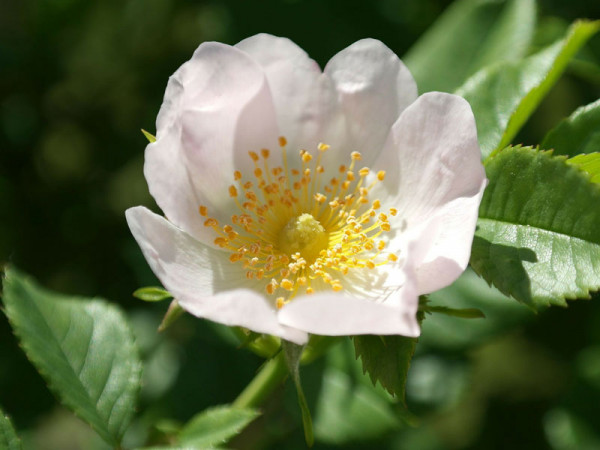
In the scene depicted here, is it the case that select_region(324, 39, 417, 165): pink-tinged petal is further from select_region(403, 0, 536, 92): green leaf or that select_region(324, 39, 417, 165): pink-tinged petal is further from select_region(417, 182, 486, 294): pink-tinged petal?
select_region(403, 0, 536, 92): green leaf

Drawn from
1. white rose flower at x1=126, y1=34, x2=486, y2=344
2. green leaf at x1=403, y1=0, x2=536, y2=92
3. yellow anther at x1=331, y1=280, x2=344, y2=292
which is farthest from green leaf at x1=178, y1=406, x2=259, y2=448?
green leaf at x1=403, y1=0, x2=536, y2=92

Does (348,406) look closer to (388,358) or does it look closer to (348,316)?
(388,358)

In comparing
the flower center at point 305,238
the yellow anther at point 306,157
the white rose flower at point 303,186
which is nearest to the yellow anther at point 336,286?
the white rose flower at point 303,186

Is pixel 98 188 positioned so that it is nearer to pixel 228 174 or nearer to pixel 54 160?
pixel 54 160

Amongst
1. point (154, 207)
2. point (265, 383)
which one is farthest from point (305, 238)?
point (154, 207)

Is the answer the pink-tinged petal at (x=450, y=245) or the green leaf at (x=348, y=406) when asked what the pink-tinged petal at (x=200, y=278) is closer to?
the pink-tinged petal at (x=450, y=245)

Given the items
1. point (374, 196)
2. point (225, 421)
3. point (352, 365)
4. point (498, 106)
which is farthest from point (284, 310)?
point (352, 365)
